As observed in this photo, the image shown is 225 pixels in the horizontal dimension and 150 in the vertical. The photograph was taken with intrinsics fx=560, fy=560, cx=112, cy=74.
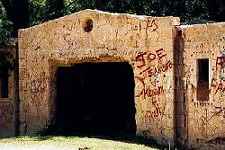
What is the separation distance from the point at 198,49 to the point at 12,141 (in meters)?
5.37

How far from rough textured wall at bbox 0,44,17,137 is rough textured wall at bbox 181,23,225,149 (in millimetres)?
6361

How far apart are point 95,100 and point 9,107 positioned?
2826 mm

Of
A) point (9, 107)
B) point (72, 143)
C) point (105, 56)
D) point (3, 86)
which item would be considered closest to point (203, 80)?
point (105, 56)

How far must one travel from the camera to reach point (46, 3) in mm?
26016

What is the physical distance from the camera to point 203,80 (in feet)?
45.9

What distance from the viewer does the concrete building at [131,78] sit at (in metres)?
13.6

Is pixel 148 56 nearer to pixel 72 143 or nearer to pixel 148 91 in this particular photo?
pixel 148 91

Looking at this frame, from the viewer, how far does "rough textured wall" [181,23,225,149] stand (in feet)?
43.8

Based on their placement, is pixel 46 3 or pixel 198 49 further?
pixel 46 3

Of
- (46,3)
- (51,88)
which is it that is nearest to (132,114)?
(51,88)

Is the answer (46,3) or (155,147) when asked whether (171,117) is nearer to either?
(155,147)

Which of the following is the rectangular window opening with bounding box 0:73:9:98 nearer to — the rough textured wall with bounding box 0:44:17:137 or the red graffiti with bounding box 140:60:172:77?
the rough textured wall with bounding box 0:44:17:137

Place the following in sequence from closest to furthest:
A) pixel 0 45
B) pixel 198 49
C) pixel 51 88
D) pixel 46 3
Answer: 1. pixel 198 49
2. pixel 51 88
3. pixel 0 45
4. pixel 46 3

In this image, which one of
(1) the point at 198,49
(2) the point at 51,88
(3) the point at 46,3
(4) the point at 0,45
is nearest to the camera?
(1) the point at 198,49
